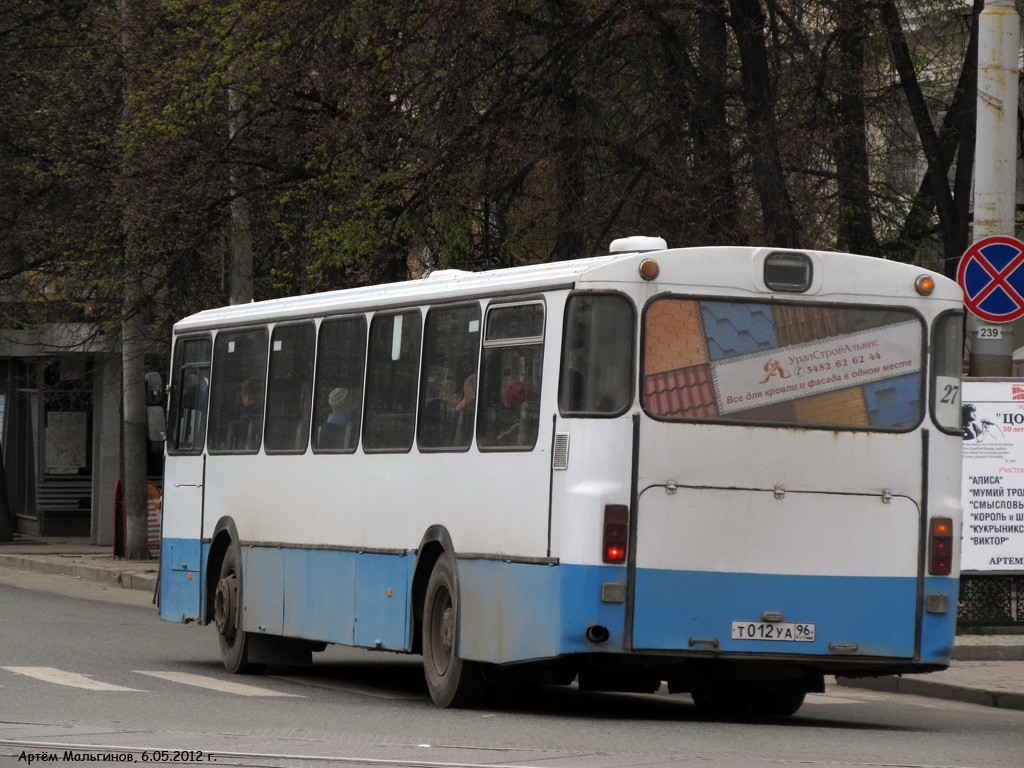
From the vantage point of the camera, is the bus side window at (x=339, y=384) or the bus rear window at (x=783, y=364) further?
the bus side window at (x=339, y=384)

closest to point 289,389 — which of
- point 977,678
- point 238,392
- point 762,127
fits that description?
point 238,392

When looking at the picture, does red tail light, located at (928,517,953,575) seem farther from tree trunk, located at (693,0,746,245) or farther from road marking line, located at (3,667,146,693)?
tree trunk, located at (693,0,746,245)

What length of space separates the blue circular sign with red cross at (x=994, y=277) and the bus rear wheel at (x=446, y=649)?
4.90 meters

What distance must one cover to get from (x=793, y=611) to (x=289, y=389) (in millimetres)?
5124

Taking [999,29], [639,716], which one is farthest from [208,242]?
[639,716]

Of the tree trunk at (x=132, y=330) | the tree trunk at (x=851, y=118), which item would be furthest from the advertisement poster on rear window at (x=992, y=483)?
the tree trunk at (x=132, y=330)

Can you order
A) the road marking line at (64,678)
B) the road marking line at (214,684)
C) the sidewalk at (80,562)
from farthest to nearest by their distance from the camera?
the sidewalk at (80,562) < the road marking line at (214,684) < the road marking line at (64,678)

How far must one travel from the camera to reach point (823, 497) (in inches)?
432

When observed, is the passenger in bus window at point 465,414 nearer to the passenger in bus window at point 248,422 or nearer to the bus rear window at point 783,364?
the bus rear window at point 783,364

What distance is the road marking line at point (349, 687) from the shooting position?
13.2 m

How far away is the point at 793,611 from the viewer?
1088 cm

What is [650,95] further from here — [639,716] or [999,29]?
[639,716]

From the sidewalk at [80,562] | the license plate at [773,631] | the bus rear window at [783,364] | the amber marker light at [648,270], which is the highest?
the amber marker light at [648,270]

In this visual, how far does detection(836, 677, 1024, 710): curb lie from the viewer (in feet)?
45.2
